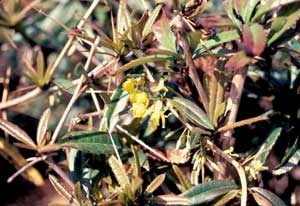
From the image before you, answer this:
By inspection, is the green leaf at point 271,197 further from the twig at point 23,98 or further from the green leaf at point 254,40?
the twig at point 23,98

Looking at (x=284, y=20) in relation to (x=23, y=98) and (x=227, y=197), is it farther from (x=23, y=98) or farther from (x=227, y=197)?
(x=23, y=98)

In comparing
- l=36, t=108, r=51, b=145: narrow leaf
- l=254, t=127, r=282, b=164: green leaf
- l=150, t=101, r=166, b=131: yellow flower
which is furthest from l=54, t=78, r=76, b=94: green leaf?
l=254, t=127, r=282, b=164: green leaf

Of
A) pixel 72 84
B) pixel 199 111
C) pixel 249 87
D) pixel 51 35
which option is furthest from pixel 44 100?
pixel 199 111

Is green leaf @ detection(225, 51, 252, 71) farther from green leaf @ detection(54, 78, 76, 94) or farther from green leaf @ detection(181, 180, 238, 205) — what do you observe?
green leaf @ detection(54, 78, 76, 94)

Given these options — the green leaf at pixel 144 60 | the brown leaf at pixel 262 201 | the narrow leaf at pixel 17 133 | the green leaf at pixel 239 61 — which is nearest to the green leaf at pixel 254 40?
the green leaf at pixel 239 61

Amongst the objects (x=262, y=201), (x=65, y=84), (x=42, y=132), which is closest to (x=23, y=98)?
(x=65, y=84)

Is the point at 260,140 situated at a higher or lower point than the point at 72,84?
lower

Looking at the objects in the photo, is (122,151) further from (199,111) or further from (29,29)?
(29,29)
